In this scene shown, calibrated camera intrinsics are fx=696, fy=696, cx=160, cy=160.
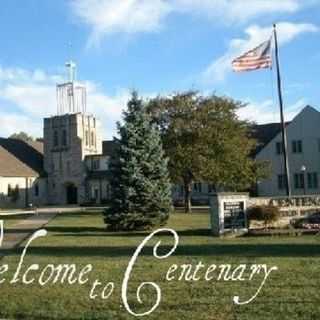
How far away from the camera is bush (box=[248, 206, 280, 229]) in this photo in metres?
26.2

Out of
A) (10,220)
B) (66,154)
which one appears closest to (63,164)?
(66,154)

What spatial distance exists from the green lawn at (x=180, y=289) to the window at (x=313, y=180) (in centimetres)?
4261

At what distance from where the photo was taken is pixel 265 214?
26250 mm

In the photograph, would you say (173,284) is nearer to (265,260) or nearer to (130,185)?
(265,260)

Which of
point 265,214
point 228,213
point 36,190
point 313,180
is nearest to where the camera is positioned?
point 228,213

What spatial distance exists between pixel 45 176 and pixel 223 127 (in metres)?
38.4

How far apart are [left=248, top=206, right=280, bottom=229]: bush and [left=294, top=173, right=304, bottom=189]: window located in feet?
118

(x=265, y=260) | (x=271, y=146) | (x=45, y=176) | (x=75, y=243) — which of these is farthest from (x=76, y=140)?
(x=265, y=260)

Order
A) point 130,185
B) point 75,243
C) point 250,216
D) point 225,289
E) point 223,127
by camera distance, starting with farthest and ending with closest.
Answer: point 223,127
point 130,185
point 250,216
point 75,243
point 225,289

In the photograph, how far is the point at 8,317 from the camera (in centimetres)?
990

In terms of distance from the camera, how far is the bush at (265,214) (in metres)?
26.2

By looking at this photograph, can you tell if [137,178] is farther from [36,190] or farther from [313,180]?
[36,190]

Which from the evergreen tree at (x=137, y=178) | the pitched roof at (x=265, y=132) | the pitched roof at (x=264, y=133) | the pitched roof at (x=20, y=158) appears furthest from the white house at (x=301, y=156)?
the evergreen tree at (x=137, y=178)

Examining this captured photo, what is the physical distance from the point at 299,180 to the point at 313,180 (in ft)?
4.06
